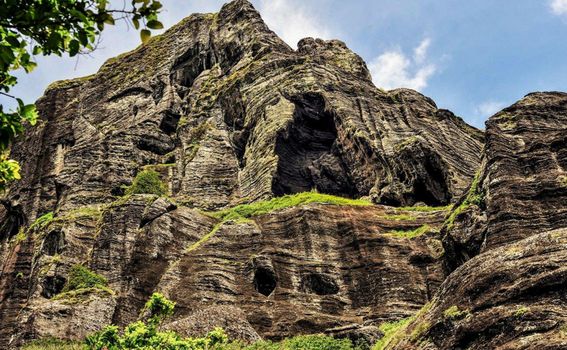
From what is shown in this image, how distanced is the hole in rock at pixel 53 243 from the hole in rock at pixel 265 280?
18595 mm

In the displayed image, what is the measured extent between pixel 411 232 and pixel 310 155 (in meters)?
21.1

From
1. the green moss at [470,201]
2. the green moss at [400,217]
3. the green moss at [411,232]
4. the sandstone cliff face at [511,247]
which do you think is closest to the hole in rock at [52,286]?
the green moss at [411,232]

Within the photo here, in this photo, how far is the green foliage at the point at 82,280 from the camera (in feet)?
139

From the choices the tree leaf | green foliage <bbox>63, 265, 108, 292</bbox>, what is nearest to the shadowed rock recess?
green foliage <bbox>63, 265, 108, 292</bbox>

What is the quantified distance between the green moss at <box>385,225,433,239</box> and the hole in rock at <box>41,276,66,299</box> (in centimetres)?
2537

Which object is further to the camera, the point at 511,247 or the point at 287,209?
the point at 287,209

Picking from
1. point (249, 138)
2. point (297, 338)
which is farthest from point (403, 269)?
point (249, 138)

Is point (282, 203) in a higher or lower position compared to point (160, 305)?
higher

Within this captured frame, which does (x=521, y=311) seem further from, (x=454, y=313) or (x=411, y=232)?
(x=411, y=232)

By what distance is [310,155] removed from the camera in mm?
62594

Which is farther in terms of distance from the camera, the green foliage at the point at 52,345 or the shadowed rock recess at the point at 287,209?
the green foliage at the point at 52,345

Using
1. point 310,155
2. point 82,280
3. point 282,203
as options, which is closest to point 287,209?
point 282,203

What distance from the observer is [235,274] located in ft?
134

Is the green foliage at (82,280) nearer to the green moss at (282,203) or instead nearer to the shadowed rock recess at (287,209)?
the shadowed rock recess at (287,209)
